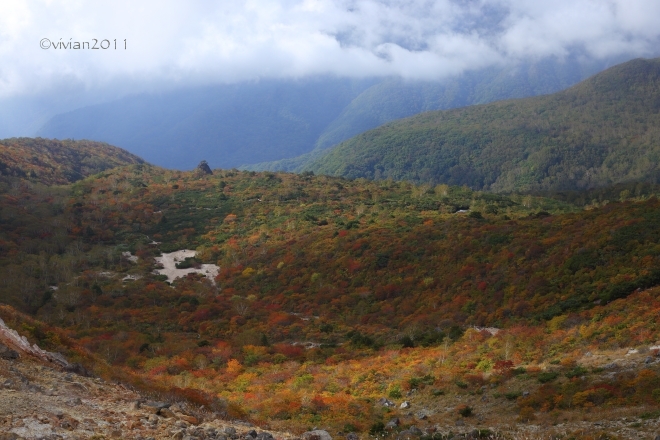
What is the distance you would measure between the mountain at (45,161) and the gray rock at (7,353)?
12417 centimetres

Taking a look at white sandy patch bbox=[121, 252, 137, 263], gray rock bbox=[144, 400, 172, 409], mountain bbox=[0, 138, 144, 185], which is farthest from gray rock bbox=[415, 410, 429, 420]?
mountain bbox=[0, 138, 144, 185]

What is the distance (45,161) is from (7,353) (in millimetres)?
→ 164406

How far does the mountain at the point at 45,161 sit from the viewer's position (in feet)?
435

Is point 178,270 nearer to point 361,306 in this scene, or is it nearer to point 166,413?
point 361,306

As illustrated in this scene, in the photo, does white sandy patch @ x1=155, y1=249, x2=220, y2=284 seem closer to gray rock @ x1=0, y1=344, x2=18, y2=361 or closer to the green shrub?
the green shrub

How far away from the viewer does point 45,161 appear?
516 feet

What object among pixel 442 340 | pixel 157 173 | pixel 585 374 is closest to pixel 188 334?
pixel 442 340

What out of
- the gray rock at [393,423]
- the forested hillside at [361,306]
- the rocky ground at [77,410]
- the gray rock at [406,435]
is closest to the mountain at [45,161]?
the forested hillside at [361,306]

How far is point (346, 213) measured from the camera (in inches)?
3639

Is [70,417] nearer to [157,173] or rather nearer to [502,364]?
[502,364]

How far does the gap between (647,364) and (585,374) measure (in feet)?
6.82

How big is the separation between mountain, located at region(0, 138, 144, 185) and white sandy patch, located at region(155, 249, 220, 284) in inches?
2530

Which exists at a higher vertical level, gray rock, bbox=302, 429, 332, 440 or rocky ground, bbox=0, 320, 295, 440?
rocky ground, bbox=0, 320, 295, 440

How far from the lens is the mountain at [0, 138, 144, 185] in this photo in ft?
435
